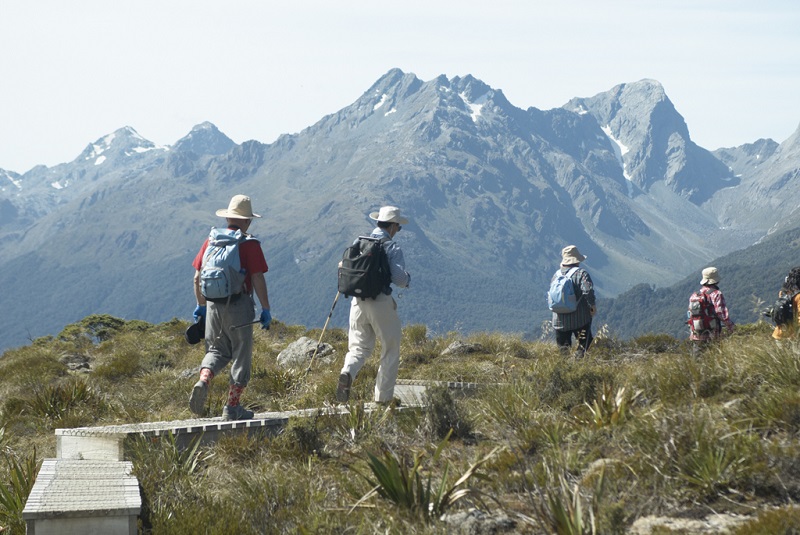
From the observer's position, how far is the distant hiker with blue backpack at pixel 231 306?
7.85m

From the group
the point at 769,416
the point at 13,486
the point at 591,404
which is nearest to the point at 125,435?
the point at 13,486

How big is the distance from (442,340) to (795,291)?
6.31 m

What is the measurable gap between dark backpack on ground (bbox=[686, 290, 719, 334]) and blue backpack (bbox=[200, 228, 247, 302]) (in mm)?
6054

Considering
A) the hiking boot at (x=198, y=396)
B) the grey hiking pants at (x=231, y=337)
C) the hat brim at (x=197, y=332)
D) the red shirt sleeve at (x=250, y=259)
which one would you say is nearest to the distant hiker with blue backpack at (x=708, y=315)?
the red shirt sleeve at (x=250, y=259)

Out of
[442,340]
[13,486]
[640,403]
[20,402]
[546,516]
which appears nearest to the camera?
[546,516]

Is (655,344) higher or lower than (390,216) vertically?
lower

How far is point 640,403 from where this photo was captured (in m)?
6.62

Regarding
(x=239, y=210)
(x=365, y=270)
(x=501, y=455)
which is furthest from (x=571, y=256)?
(x=501, y=455)

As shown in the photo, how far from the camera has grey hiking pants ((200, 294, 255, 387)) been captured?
26.2 ft

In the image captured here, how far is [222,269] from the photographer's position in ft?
25.6

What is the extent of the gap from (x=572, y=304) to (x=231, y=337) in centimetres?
475

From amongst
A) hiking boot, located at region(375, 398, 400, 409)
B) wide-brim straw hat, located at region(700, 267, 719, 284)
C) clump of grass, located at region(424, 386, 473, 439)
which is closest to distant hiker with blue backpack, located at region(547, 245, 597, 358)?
wide-brim straw hat, located at region(700, 267, 719, 284)

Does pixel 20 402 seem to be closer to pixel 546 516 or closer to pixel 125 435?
pixel 125 435

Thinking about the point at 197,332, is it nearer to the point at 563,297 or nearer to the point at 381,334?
the point at 381,334
